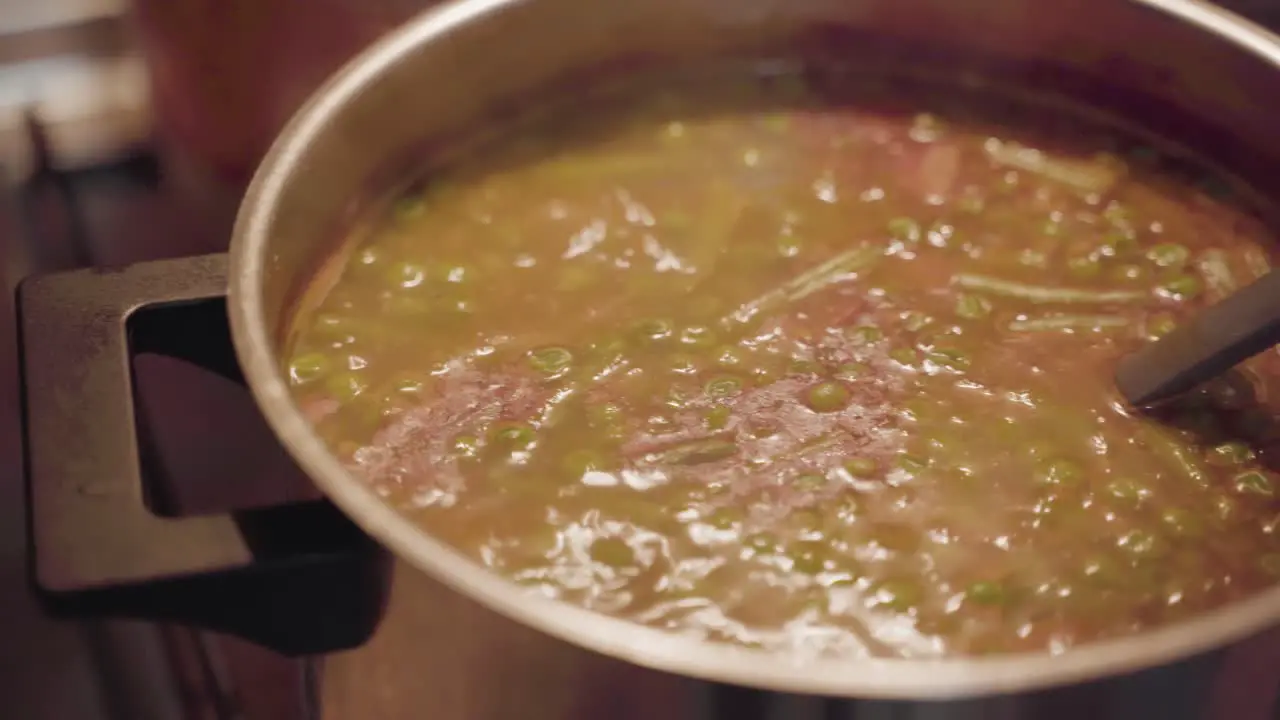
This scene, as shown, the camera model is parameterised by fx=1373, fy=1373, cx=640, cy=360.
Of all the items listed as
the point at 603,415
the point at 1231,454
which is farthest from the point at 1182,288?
the point at 603,415

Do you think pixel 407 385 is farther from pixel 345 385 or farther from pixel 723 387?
pixel 723 387

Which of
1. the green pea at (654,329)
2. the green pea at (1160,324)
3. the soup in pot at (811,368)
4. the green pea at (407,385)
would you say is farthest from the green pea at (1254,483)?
the green pea at (407,385)

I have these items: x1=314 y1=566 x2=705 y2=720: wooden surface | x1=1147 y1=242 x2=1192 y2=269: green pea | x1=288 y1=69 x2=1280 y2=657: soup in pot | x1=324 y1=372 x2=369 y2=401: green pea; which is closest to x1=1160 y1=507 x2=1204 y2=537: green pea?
x1=288 y1=69 x2=1280 y2=657: soup in pot

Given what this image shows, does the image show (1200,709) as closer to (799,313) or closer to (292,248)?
(799,313)

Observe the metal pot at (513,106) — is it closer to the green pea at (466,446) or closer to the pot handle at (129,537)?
the pot handle at (129,537)

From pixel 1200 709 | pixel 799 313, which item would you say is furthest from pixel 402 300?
pixel 1200 709
